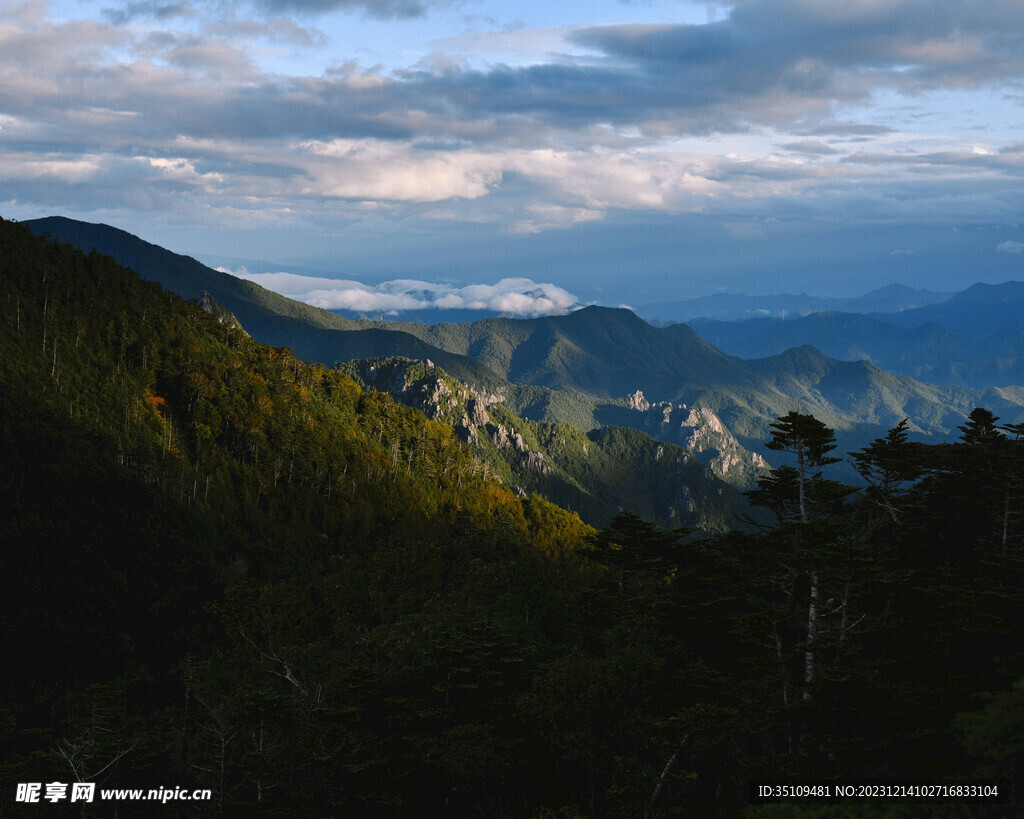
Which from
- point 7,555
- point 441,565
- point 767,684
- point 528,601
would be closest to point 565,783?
point 767,684

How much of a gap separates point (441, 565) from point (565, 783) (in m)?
123

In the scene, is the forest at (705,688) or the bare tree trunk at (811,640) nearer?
the forest at (705,688)

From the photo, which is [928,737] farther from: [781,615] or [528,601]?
[528,601]

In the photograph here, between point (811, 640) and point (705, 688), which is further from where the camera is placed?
point (705, 688)

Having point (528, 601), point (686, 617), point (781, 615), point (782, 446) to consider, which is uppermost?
point (782, 446)

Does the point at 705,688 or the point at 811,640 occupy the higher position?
the point at 811,640

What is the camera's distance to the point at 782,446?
60.3m

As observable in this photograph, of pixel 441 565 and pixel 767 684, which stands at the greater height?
pixel 767 684

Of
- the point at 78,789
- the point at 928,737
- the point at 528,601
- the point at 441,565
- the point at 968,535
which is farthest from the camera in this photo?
the point at 441,565

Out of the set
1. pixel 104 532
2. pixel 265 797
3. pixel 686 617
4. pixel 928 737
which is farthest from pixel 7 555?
pixel 928 737

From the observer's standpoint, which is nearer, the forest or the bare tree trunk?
the forest

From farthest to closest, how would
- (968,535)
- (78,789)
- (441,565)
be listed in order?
1. (441,565)
2. (968,535)
3. (78,789)

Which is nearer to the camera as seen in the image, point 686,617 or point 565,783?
point 565,783

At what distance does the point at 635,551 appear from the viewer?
286ft
